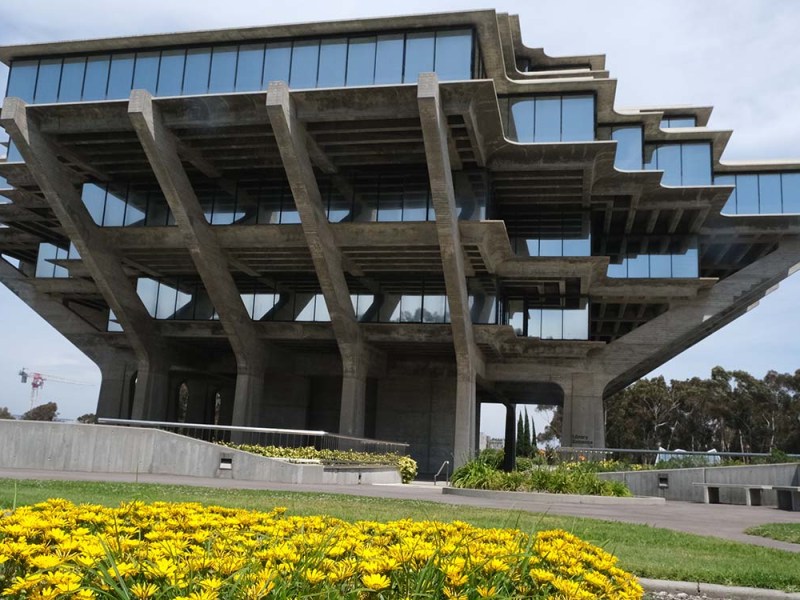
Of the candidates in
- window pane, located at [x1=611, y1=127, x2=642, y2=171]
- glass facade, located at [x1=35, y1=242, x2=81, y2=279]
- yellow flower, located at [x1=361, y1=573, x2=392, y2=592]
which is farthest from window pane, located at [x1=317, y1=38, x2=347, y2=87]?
yellow flower, located at [x1=361, y1=573, x2=392, y2=592]

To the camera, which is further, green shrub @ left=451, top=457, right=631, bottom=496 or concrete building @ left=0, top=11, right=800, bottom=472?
concrete building @ left=0, top=11, right=800, bottom=472

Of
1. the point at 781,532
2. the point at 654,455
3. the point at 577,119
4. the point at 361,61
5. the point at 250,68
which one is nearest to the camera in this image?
the point at 781,532

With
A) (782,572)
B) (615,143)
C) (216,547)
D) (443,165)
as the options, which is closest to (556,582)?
(216,547)

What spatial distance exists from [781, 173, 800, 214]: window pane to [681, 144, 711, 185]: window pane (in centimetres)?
Result: 480

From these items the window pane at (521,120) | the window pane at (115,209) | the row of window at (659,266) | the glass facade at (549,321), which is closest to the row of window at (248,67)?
the window pane at (115,209)

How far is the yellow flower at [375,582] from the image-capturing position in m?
3.05

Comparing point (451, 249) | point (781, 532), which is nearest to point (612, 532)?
point (781, 532)

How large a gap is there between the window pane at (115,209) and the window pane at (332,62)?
1119 centimetres

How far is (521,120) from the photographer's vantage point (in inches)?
1260

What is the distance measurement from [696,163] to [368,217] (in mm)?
17916

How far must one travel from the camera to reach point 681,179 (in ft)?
121

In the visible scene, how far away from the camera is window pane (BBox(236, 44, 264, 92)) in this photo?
2936 centimetres

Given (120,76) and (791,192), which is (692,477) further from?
(120,76)

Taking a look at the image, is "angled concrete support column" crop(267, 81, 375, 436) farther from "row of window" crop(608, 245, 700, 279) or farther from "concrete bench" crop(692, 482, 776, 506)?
"concrete bench" crop(692, 482, 776, 506)
